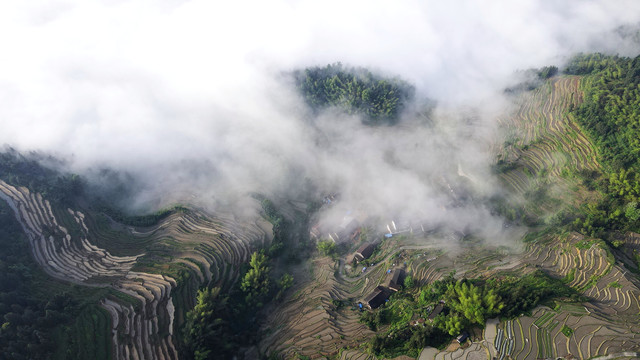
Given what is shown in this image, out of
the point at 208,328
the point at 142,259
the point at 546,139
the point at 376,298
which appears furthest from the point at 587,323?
the point at 142,259

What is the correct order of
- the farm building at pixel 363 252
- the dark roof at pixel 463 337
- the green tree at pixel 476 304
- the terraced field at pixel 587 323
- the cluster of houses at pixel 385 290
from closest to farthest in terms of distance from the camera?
the terraced field at pixel 587 323, the dark roof at pixel 463 337, the green tree at pixel 476 304, the cluster of houses at pixel 385 290, the farm building at pixel 363 252

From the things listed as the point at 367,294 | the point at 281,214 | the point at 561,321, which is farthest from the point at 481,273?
the point at 281,214

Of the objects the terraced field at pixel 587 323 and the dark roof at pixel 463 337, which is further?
the dark roof at pixel 463 337

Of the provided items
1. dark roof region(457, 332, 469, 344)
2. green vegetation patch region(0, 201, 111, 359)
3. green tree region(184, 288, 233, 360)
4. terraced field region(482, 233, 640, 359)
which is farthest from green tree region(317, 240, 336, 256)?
green vegetation patch region(0, 201, 111, 359)

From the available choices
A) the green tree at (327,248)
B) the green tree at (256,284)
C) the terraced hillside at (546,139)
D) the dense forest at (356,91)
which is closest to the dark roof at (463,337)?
the green tree at (327,248)

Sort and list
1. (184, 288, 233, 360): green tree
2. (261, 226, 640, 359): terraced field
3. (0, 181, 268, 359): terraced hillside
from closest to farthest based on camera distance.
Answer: (261, 226, 640, 359): terraced field → (184, 288, 233, 360): green tree → (0, 181, 268, 359): terraced hillside

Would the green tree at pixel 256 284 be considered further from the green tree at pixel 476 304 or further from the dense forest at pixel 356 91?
the dense forest at pixel 356 91

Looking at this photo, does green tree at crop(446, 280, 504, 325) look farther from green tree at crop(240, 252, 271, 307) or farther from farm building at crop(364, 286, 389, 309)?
green tree at crop(240, 252, 271, 307)

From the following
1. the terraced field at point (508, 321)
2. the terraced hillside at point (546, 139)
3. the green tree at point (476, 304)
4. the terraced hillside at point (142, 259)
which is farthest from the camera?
the terraced hillside at point (546, 139)
